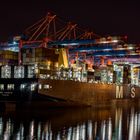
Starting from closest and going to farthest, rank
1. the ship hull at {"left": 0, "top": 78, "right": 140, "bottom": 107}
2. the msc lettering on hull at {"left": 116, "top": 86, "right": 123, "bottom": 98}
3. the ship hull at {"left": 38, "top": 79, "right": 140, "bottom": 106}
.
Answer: the ship hull at {"left": 0, "top": 78, "right": 140, "bottom": 107} < the ship hull at {"left": 38, "top": 79, "right": 140, "bottom": 106} < the msc lettering on hull at {"left": 116, "top": 86, "right": 123, "bottom": 98}

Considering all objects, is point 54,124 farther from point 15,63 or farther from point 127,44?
point 127,44

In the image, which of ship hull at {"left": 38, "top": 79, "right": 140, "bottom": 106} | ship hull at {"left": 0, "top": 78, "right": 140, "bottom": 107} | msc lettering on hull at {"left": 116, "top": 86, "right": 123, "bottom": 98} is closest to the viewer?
ship hull at {"left": 0, "top": 78, "right": 140, "bottom": 107}

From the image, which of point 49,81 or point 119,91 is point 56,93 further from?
point 119,91

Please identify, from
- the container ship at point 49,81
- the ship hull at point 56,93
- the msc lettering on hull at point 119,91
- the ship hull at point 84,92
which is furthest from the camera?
the msc lettering on hull at point 119,91

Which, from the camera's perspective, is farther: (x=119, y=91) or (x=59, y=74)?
(x=119, y=91)

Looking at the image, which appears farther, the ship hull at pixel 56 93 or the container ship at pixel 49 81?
the container ship at pixel 49 81

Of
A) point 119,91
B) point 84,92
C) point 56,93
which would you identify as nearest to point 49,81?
point 56,93

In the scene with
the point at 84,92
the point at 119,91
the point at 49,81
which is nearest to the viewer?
the point at 49,81

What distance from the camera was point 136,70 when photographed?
71.6m

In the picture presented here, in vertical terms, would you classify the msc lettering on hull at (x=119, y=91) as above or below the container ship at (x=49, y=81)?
below

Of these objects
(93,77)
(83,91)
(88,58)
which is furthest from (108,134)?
(88,58)

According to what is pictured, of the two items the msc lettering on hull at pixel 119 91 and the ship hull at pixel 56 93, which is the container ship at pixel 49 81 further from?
the msc lettering on hull at pixel 119 91

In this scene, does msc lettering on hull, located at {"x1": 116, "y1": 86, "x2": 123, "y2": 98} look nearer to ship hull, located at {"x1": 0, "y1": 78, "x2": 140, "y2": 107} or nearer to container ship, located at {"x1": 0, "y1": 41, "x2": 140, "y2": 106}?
container ship, located at {"x1": 0, "y1": 41, "x2": 140, "y2": 106}

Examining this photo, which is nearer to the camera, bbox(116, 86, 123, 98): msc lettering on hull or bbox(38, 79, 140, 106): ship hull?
bbox(38, 79, 140, 106): ship hull
